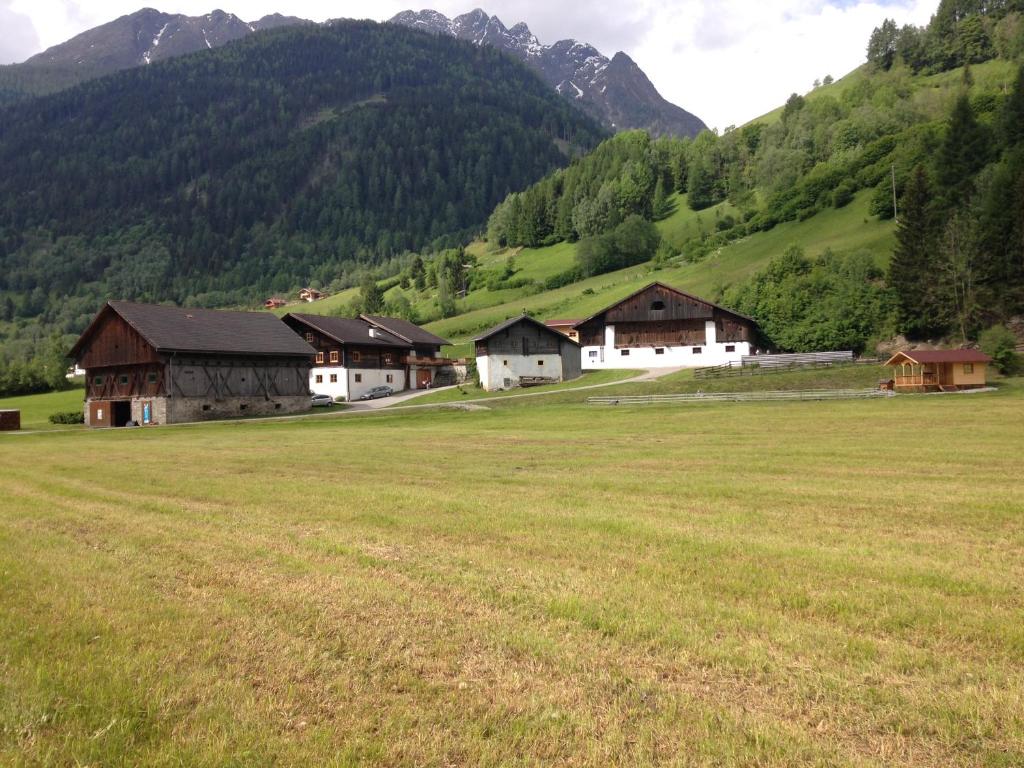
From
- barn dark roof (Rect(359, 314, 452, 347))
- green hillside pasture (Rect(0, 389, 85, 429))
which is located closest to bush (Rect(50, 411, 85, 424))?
green hillside pasture (Rect(0, 389, 85, 429))

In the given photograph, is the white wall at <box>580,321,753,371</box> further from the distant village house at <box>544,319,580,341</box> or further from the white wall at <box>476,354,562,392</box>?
the distant village house at <box>544,319,580,341</box>

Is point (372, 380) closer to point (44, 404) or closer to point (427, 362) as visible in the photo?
point (427, 362)

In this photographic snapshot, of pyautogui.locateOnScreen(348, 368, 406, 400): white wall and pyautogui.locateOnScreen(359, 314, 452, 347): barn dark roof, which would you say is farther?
pyautogui.locateOnScreen(359, 314, 452, 347): barn dark roof

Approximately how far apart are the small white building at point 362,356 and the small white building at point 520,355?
12828 millimetres

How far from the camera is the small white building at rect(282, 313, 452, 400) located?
77688 millimetres

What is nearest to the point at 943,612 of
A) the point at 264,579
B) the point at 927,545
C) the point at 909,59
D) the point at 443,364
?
the point at 927,545

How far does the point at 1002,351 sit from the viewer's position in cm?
5166

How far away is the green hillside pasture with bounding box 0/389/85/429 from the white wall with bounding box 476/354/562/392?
45.0 meters

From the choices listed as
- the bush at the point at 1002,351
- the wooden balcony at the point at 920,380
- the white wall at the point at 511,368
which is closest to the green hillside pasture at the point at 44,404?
the white wall at the point at 511,368

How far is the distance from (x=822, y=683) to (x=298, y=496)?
12.0 metres

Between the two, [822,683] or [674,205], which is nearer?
[822,683]

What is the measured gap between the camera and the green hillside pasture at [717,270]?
319 feet

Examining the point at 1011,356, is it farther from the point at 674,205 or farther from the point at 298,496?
the point at 674,205

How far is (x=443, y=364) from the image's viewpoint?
293 feet
